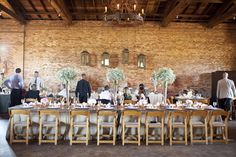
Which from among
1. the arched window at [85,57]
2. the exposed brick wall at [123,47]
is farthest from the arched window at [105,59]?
the arched window at [85,57]

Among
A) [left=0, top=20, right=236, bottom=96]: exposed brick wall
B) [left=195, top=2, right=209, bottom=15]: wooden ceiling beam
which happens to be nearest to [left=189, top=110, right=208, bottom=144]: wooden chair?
[left=0, top=20, right=236, bottom=96]: exposed brick wall

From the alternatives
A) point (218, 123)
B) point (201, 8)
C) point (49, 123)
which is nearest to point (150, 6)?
point (201, 8)

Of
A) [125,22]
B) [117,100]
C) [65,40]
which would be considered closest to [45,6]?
[65,40]

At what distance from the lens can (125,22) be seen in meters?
7.55

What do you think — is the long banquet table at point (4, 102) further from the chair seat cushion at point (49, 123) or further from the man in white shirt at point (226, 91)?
the man in white shirt at point (226, 91)

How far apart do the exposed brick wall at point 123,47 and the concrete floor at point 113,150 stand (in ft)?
21.8

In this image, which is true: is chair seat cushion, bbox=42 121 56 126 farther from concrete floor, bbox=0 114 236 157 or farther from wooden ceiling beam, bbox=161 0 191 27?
wooden ceiling beam, bbox=161 0 191 27

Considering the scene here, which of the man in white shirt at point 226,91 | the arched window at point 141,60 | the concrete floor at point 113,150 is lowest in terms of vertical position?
the concrete floor at point 113,150

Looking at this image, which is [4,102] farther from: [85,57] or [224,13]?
[224,13]

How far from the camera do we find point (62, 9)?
10367 mm

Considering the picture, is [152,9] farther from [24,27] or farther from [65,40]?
[24,27]

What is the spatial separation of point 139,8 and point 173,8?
5.76 feet

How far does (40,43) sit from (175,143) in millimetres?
8745

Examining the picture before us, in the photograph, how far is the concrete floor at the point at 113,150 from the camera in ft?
17.7
